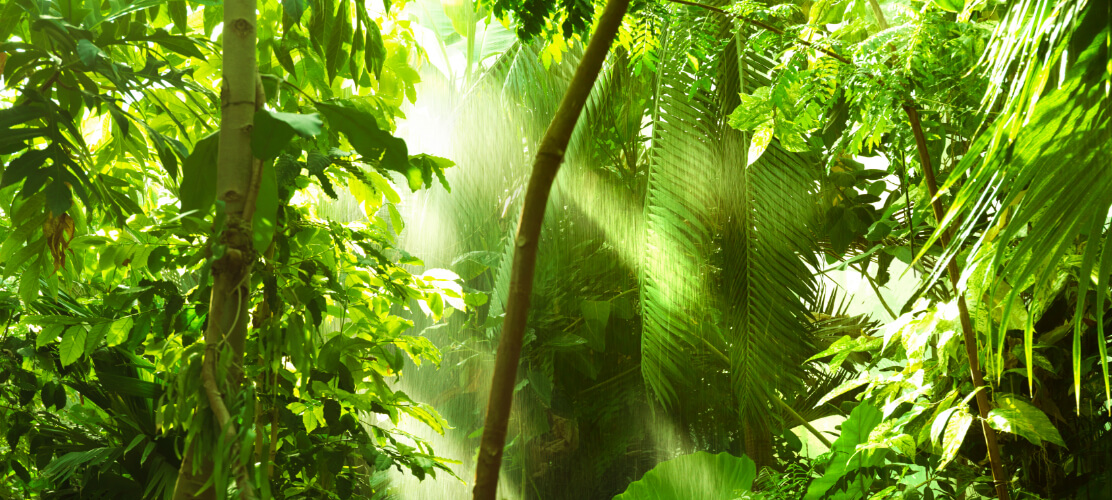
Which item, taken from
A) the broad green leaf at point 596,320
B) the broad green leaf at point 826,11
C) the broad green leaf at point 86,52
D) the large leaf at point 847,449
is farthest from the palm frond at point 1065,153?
the broad green leaf at point 596,320

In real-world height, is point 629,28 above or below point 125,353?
above

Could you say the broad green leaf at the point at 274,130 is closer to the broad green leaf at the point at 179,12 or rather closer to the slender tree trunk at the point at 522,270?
the slender tree trunk at the point at 522,270

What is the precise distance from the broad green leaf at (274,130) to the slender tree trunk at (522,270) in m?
0.11

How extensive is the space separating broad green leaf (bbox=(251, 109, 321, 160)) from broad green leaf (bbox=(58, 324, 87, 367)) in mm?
951

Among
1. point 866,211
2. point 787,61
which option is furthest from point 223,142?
point 866,211

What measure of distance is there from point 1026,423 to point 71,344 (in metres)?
1.36

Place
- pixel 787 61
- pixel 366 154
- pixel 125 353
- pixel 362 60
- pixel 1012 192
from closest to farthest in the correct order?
1. pixel 366 154
2. pixel 1012 192
3. pixel 362 60
4. pixel 787 61
5. pixel 125 353

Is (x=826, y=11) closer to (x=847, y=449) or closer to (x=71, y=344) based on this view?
(x=847, y=449)

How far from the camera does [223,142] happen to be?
37 centimetres

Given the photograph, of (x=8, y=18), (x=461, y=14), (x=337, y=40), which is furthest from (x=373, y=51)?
(x=461, y=14)

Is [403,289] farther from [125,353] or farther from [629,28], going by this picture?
[125,353]

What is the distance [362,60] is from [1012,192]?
0.73m

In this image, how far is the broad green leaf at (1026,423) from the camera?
0.96 meters

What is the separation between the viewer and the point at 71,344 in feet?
3.62
